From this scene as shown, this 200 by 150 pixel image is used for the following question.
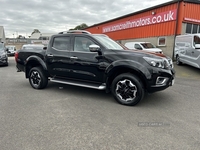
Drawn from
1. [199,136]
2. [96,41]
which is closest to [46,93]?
[96,41]

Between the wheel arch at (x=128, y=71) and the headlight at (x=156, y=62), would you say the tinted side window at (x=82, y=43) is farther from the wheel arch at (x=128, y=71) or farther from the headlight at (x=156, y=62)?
the headlight at (x=156, y=62)

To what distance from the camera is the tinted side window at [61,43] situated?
5182mm

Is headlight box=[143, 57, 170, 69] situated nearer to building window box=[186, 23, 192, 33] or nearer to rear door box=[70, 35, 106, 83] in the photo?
rear door box=[70, 35, 106, 83]

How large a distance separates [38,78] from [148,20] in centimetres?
1355

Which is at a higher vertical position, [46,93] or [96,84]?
[96,84]

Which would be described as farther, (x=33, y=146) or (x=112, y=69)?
→ (x=112, y=69)

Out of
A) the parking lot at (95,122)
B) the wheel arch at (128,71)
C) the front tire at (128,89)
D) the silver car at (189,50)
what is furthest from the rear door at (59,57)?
the silver car at (189,50)

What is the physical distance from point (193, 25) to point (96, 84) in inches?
506

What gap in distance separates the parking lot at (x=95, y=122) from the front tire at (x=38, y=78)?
570mm

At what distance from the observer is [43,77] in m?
5.70

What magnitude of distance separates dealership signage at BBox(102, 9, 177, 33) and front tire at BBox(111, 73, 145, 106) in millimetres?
11587

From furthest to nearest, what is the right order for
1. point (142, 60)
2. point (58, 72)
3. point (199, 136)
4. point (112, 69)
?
1. point (58, 72)
2. point (112, 69)
3. point (142, 60)
4. point (199, 136)

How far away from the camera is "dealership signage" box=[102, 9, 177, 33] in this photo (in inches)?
545

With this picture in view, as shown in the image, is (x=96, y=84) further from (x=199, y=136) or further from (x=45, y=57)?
(x=199, y=136)
